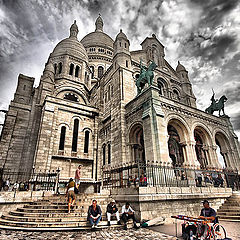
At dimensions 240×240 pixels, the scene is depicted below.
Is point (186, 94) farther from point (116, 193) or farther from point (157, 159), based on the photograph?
point (116, 193)

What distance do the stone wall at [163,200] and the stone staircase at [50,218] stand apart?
1178 millimetres

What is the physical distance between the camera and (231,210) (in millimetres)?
9109

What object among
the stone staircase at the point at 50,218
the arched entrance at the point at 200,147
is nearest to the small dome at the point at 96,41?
the arched entrance at the point at 200,147

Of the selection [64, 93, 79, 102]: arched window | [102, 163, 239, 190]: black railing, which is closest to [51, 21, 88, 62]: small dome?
[64, 93, 79, 102]: arched window

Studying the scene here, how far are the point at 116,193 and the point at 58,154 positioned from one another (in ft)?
31.1

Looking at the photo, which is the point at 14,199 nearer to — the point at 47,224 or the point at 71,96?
the point at 47,224

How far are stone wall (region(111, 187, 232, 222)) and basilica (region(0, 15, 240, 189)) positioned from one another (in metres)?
2.80

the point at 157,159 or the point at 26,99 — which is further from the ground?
the point at 26,99

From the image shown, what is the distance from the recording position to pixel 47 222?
6.49 metres

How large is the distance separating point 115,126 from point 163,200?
32.0 feet

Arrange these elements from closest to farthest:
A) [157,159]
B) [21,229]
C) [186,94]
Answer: [21,229] < [157,159] < [186,94]

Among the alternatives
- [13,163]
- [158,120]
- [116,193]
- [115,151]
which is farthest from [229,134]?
[13,163]

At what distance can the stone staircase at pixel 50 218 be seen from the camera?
618cm

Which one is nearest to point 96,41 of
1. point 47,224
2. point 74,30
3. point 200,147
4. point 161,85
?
point 74,30
